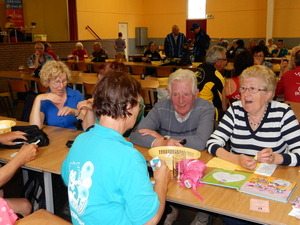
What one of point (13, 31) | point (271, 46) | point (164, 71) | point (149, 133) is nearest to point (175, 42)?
point (164, 71)

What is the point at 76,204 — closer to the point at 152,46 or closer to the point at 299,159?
the point at 299,159

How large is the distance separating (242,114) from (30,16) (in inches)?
531

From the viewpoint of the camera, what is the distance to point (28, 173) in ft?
10.6

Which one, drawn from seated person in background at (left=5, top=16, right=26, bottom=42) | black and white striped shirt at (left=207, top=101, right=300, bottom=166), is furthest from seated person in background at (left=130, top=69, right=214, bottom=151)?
seated person in background at (left=5, top=16, right=26, bottom=42)

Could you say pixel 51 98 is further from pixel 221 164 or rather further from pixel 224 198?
pixel 224 198

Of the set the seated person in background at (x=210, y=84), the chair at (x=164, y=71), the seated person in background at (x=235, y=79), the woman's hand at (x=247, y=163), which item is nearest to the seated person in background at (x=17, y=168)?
the woman's hand at (x=247, y=163)

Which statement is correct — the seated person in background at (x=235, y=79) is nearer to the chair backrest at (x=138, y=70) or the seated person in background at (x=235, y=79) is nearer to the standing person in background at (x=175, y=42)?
the chair backrest at (x=138, y=70)

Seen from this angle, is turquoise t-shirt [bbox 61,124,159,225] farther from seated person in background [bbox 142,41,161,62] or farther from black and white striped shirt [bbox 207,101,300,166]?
seated person in background [bbox 142,41,161,62]

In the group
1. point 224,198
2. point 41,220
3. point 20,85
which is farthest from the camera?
point 20,85

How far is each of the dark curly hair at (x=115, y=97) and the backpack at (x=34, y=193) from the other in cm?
153

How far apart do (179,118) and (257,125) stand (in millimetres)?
628

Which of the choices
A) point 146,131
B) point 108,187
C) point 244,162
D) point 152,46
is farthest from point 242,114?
point 152,46

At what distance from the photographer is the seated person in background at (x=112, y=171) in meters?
1.26

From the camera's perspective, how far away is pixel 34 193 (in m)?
2.77
